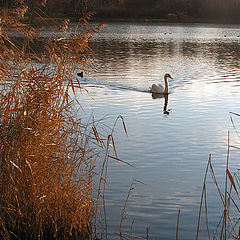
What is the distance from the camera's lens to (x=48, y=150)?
4.43 metres

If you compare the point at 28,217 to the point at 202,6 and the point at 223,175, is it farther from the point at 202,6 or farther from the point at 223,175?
the point at 202,6

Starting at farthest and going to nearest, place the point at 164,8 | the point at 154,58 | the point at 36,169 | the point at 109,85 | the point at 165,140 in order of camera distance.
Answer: the point at 164,8 < the point at 154,58 < the point at 109,85 < the point at 165,140 < the point at 36,169

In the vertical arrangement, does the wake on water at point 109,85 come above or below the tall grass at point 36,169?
below

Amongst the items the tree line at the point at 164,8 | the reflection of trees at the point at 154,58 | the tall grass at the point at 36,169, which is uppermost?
the tree line at the point at 164,8

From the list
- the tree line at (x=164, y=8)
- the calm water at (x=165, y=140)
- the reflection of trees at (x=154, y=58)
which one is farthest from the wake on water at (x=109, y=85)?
the tree line at (x=164, y=8)

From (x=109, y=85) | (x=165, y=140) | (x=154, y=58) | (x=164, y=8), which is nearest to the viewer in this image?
(x=165, y=140)

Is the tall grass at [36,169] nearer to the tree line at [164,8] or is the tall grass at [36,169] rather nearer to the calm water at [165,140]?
the calm water at [165,140]

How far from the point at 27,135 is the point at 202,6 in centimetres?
8380

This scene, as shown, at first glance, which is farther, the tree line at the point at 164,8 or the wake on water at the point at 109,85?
the tree line at the point at 164,8

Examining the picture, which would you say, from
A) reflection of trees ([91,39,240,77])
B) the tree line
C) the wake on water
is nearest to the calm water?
the wake on water

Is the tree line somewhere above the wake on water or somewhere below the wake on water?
above

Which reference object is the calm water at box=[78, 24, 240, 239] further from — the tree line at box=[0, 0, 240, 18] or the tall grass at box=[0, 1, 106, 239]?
the tree line at box=[0, 0, 240, 18]

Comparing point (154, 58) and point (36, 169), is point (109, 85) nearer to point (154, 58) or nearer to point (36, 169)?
point (154, 58)

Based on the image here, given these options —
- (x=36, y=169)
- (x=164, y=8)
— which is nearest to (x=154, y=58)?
(x=36, y=169)
